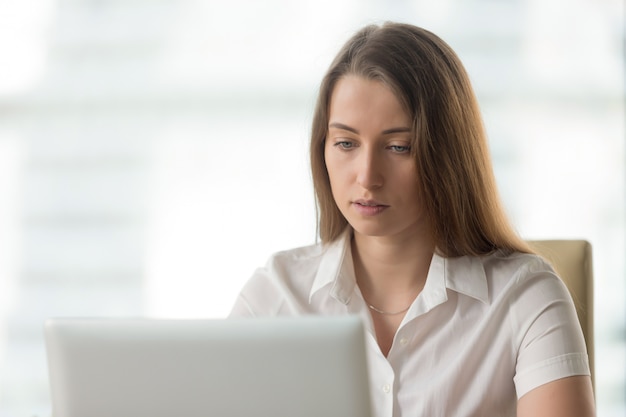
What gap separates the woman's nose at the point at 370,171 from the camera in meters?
1.54

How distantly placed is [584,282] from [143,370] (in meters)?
1.02

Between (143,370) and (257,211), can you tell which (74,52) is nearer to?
(257,211)

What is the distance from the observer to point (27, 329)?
3.24 metres

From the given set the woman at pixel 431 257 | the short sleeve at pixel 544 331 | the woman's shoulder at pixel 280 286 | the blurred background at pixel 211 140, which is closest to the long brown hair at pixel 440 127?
the woman at pixel 431 257

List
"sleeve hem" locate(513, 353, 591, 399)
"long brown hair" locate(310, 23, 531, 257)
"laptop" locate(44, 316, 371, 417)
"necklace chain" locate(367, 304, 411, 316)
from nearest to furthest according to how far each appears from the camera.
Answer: "laptop" locate(44, 316, 371, 417) → "sleeve hem" locate(513, 353, 591, 399) → "long brown hair" locate(310, 23, 531, 257) → "necklace chain" locate(367, 304, 411, 316)

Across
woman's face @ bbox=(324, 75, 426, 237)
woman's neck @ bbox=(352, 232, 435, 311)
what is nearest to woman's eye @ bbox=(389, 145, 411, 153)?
woman's face @ bbox=(324, 75, 426, 237)

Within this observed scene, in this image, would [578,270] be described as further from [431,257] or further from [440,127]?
Answer: [440,127]

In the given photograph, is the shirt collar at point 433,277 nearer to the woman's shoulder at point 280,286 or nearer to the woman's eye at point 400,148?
the woman's shoulder at point 280,286

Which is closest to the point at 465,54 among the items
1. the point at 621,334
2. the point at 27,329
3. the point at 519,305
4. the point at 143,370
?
the point at 621,334

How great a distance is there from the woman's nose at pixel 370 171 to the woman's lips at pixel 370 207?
3 cm

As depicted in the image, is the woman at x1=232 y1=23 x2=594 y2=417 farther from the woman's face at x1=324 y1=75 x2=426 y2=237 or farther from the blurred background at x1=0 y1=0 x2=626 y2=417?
the blurred background at x1=0 y1=0 x2=626 y2=417

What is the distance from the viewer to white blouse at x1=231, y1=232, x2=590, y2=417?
1.52m

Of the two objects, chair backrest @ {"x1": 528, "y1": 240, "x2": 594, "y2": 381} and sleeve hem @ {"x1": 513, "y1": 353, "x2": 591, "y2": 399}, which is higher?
chair backrest @ {"x1": 528, "y1": 240, "x2": 594, "y2": 381}

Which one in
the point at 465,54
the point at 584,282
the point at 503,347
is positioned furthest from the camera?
the point at 465,54
